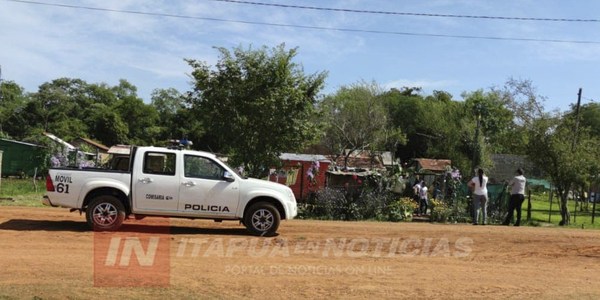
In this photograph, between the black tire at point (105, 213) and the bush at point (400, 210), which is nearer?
the black tire at point (105, 213)

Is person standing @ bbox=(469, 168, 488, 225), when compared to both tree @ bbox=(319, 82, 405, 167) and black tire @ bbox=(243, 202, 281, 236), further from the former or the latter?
tree @ bbox=(319, 82, 405, 167)

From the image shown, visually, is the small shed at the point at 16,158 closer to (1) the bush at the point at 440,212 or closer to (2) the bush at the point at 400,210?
(2) the bush at the point at 400,210

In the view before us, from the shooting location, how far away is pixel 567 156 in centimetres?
2186

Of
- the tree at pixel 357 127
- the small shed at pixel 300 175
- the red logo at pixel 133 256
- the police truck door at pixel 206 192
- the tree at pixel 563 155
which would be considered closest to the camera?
the red logo at pixel 133 256

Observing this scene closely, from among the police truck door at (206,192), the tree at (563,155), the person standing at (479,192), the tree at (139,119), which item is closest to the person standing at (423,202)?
the person standing at (479,192)

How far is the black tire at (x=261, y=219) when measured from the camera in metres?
12.3

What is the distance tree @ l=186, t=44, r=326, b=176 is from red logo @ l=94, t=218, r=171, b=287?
6.95 m

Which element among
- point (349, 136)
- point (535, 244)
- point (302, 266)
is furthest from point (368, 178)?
point (349, 136)

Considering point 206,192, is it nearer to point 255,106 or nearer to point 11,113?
point 255,106

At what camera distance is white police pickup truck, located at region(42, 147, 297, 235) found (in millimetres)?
11938

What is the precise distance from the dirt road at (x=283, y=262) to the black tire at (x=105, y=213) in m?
0.31

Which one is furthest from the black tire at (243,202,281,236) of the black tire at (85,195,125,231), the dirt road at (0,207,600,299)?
the black tire at (85,195,125,231)

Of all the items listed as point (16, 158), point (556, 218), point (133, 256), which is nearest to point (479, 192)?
point (133, 256)

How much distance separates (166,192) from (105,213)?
1312mm
